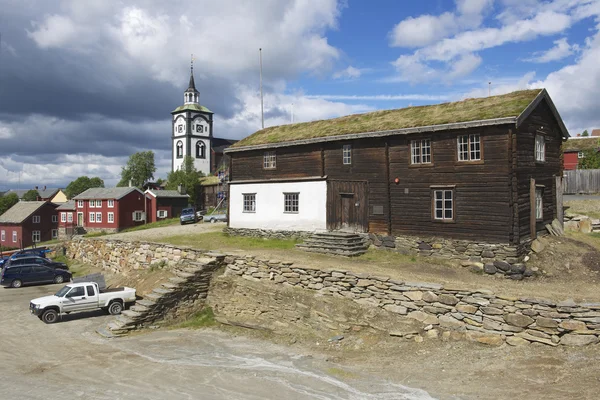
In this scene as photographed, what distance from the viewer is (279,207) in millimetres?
26062

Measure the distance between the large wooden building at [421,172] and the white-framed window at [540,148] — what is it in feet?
0.16

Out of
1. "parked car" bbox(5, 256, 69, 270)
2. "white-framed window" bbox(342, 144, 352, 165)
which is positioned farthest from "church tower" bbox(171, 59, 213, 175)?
"white-framed window" bbox(342, 144, 352, 165)

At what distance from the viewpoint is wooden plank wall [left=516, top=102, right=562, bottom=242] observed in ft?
61.6

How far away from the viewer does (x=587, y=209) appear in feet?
92.1

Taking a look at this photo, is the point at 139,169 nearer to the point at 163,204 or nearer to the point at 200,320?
the point at 163,204

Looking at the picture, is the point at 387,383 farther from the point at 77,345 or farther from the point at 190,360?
the point at 77,345

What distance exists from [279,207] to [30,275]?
655 inches

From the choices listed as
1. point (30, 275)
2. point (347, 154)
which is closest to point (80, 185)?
point (30, 275)

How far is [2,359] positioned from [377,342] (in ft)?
39.9

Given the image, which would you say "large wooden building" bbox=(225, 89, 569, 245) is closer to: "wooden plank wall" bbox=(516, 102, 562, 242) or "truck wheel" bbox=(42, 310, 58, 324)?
"wooden plank wall" bbox=(516, 102, 562, 242)

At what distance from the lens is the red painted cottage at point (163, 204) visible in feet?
178

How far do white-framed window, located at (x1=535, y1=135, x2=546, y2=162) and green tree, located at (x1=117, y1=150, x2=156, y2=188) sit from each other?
6813cm

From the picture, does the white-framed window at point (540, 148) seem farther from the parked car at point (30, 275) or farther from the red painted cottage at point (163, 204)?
the red painted cottage at point (163, 204)


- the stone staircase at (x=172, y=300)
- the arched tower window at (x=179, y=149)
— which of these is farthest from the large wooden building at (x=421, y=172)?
the arched tower window at (x=179, y=149)
